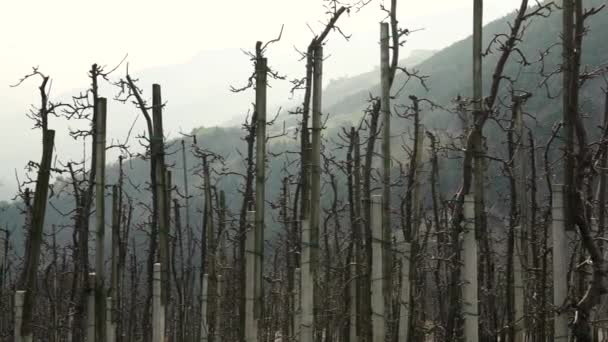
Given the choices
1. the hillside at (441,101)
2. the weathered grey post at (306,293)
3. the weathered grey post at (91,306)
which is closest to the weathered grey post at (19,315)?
the weathered grey post at (91,306)

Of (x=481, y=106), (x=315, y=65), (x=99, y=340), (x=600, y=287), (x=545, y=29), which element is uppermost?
(x=545, y=29)

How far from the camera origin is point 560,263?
3.22 meters

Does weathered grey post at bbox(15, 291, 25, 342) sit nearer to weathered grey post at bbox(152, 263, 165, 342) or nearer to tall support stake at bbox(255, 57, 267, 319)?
weathered grey post at bbox(152, 263, 165, 342)

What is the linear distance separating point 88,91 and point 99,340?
186 cm

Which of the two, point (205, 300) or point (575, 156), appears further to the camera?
point (205, 300)

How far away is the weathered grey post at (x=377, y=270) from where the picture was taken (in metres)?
3.82

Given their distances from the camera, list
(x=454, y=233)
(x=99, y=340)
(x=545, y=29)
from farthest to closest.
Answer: (x=545, y=29) < (x=99, y=340) < (x=454, y=233)

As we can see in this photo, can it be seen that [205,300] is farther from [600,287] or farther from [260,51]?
[600,287]

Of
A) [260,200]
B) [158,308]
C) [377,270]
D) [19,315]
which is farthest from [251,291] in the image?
[19,315]

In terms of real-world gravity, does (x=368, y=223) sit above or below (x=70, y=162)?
below

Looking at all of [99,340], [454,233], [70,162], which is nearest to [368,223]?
[454,233]

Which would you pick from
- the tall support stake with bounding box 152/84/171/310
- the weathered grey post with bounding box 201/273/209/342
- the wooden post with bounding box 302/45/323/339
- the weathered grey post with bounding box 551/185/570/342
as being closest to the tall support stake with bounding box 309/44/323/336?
the wooden post with bounding box 302/45/323/339

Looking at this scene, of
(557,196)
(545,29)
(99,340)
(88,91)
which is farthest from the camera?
(545,29)

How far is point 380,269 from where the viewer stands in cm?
383
